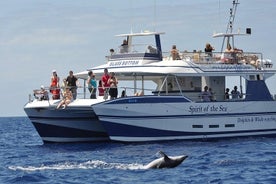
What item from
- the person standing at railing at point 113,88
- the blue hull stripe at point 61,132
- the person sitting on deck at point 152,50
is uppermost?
the person sitting on deck at point 152,50

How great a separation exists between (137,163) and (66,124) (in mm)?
10448

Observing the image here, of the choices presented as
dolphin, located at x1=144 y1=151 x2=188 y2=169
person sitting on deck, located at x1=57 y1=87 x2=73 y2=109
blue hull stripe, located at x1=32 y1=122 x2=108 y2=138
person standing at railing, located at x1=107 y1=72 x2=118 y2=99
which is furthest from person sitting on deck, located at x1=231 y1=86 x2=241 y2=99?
dolphin, located at x1=144 y1=151 x2=188 y2=169

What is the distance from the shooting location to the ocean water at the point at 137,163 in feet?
77.5

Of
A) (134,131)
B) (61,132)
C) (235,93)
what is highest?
(235,93)

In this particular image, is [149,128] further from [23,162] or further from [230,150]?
[23,162]

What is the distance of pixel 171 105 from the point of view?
35.2 m

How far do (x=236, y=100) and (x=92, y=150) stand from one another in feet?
Answer: 25.0

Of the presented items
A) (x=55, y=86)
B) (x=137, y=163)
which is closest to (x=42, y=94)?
(x=55, y=86)

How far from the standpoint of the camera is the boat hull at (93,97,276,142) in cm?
3453

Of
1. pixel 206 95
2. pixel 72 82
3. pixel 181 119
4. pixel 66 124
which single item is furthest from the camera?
pixel 66 124

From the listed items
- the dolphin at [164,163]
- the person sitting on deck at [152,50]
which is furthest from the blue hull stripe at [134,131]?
the dolphin at [164,163]

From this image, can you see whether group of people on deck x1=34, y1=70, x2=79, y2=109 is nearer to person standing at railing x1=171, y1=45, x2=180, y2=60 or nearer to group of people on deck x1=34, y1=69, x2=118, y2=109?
group of people on deck x1=34, y1=69, x2=118, y2=109

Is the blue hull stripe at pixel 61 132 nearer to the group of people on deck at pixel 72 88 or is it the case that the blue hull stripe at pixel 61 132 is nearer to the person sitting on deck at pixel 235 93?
the group of people on deck at pixel 72 88

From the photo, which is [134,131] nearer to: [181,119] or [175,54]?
[181,119]
